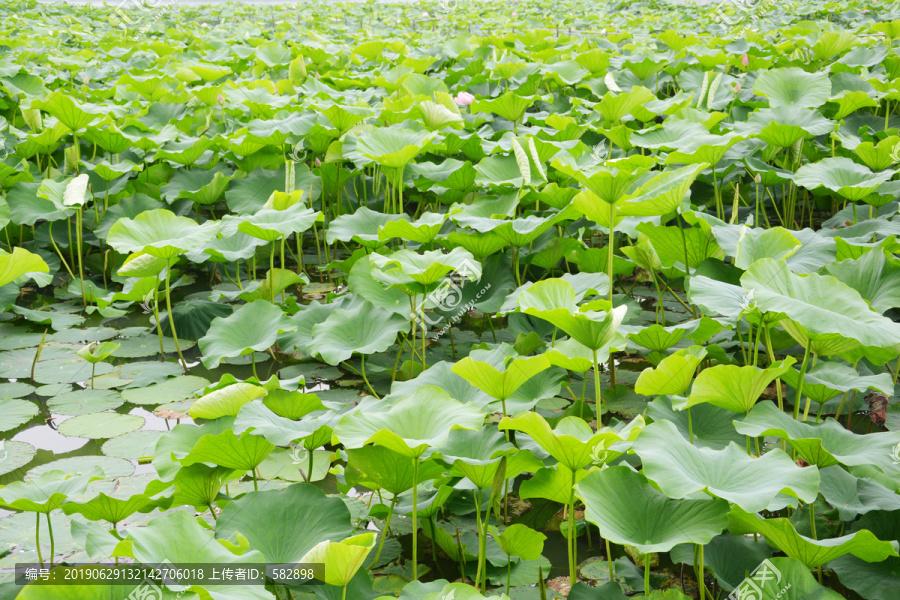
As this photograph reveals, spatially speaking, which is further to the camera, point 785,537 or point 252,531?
point 252,531

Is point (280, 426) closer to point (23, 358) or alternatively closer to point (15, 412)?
point (15, 412)

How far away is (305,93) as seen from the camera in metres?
3.88

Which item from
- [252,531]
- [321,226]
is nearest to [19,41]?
[321,226]

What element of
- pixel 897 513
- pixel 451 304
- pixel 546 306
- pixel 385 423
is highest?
pixel 546 306

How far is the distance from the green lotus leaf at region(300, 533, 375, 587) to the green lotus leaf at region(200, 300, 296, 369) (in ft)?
3.41

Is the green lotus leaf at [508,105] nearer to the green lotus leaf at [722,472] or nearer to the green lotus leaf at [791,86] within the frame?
the green lotus leaf at [791,86]

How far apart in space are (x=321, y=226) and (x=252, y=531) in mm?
2219

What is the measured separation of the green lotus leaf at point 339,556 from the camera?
98cm

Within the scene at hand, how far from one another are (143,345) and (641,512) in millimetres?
1864

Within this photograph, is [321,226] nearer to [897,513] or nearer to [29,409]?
[29,409]

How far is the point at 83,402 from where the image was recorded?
2041 millimetres

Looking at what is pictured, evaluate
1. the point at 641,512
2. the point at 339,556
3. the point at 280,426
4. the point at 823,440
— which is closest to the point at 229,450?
the point at 280,426

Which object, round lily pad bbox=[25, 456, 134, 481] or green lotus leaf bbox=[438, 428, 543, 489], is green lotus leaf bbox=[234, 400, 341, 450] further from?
round lily pad bbox=[25, 456, 134, 481]

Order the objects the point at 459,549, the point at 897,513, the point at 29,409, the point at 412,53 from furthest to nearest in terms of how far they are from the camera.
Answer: the point at 412,53 → the point at 29,409 → the point at 459,549 → the point at 897,513
